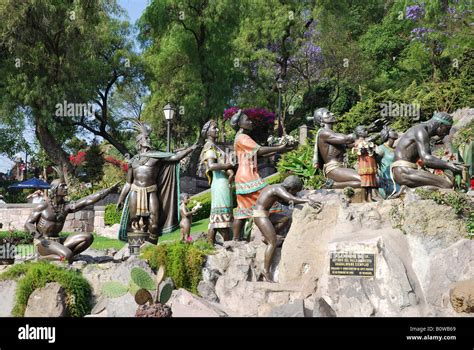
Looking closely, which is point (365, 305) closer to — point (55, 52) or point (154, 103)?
point (55, 52)

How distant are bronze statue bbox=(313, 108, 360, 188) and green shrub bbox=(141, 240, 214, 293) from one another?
2746 mm

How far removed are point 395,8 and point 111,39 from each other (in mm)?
14934

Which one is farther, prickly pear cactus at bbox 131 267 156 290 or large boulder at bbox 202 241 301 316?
large boulder at bbox 202 241 301 316

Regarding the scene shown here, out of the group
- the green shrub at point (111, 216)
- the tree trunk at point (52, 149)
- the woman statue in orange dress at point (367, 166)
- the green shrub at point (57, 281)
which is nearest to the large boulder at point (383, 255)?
the woman statue in orange dress at point (367, 166)

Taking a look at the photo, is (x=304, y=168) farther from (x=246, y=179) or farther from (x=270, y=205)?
(x=270, y=205)

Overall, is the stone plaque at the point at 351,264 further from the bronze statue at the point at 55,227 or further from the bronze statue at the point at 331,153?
the bronze statue at the point at 55,227

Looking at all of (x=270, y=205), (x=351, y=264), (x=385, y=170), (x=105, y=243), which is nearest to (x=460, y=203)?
(x=351, y=264)

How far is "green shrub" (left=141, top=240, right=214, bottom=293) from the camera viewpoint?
10859mm

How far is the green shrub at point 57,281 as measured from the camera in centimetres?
1040

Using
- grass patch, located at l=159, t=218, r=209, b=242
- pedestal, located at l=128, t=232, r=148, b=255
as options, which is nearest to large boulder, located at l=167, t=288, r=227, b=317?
pedestal, located at l=128, t=232, r=148, b=255

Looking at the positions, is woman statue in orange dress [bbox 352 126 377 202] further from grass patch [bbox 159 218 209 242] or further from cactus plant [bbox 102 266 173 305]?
grass patch [bbox 159 218 209 242]

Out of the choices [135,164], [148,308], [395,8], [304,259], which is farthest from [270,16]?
[148,308]

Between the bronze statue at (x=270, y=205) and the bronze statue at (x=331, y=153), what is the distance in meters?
1.34

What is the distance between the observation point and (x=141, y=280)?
826cm
